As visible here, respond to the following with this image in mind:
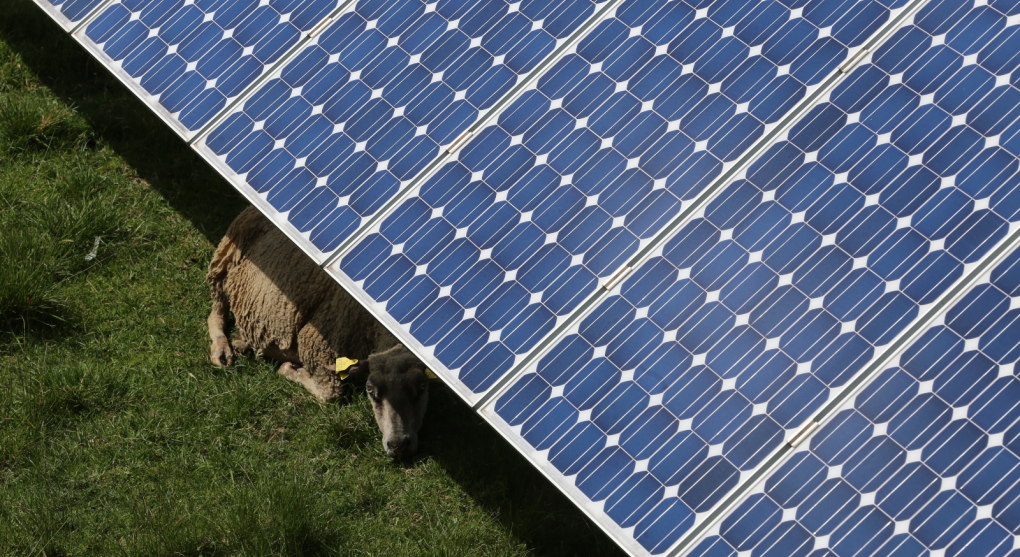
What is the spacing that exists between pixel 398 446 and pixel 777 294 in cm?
349

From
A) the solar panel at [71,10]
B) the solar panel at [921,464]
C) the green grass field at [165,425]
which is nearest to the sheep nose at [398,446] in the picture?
the green grass field at [165,425]

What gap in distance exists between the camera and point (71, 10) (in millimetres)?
8852

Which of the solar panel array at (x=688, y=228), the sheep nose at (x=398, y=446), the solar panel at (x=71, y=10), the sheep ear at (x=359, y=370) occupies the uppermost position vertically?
the solar panel array at (x=688, y=228)

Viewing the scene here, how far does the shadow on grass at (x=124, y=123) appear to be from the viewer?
35.0ft

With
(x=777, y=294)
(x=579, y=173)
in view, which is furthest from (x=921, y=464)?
(x=579, y=173)

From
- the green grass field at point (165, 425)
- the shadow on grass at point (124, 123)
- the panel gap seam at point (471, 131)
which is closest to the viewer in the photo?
the panel gap seam at point (471, 131)

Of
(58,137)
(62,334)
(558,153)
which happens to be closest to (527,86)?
(558,153)

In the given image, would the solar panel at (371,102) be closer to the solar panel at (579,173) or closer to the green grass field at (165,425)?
the solar panel at (579,173)

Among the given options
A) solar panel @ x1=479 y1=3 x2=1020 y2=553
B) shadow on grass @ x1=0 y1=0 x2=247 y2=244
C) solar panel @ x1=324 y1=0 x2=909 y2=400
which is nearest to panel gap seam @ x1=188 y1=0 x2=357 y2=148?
solar panel @ x1=324 y1=0 x2=909 y2=400

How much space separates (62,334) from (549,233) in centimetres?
501

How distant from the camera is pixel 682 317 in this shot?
668 centimetres

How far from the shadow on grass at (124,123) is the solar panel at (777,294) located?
17.1ft

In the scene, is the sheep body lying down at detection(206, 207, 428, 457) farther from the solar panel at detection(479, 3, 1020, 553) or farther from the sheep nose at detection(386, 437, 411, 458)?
the solar panel at detection(479, 3, 1020, 553)

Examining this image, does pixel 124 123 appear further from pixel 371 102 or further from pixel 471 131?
pixel 471 131
